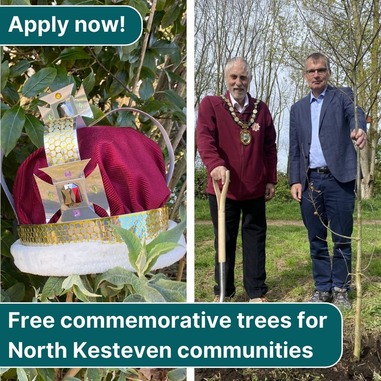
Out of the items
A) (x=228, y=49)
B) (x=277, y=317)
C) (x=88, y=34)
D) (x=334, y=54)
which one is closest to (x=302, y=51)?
(x=334, y=54)

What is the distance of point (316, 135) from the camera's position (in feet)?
4.15

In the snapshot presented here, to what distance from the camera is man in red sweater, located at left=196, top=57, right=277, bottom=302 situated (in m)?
1.20

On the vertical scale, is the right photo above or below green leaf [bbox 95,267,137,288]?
above

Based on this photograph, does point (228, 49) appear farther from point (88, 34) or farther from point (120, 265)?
point (120, 265)

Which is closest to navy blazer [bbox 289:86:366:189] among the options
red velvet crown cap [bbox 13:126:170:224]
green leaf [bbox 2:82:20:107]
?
red velvet crown cap [bbox 13:126:170:224]

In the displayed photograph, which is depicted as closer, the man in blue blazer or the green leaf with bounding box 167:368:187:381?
the green leaf with bounding box 167:368:187:381

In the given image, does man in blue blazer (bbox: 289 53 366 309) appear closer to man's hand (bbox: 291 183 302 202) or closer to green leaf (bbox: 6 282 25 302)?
man's hand (bbox: 291 183 302 202)

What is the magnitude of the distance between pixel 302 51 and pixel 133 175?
52 centimetres

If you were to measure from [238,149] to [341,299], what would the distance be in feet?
1.49

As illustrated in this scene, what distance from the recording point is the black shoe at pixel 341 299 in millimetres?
1354

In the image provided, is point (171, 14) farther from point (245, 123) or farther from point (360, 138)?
point (360, 138)

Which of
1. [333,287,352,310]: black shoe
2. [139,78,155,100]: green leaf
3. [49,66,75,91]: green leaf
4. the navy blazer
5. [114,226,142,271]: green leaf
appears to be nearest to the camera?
[114,226,142,271]: green leaf

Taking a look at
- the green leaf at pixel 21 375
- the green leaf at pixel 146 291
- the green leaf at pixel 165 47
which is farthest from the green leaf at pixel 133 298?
the green leaf at pixel 165 47

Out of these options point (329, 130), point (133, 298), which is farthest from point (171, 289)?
point (329, 130)
